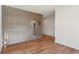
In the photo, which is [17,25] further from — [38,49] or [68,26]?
[68,26]

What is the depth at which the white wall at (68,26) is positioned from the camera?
252cm

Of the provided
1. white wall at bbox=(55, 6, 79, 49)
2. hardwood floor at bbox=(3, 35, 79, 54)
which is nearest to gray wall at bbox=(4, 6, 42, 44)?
hardwood floor at bbox=(3, 35, 79, 54)

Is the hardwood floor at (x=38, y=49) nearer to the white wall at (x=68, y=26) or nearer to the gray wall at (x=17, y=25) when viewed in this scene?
the white wall at (x=68, y=26)

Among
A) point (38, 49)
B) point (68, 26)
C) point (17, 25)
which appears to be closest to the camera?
point (38, 49)

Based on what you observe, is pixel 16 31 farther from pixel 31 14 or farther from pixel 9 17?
pixel 31 14

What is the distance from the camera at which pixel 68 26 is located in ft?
9.18

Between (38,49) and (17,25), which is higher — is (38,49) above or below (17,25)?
below

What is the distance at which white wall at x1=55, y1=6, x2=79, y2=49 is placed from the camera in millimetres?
2520

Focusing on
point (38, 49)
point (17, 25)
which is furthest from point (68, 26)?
point (17, 25)

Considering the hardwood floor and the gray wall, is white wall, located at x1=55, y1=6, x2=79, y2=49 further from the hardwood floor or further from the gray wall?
the gray wall

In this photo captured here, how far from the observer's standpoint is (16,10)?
10.9ft
